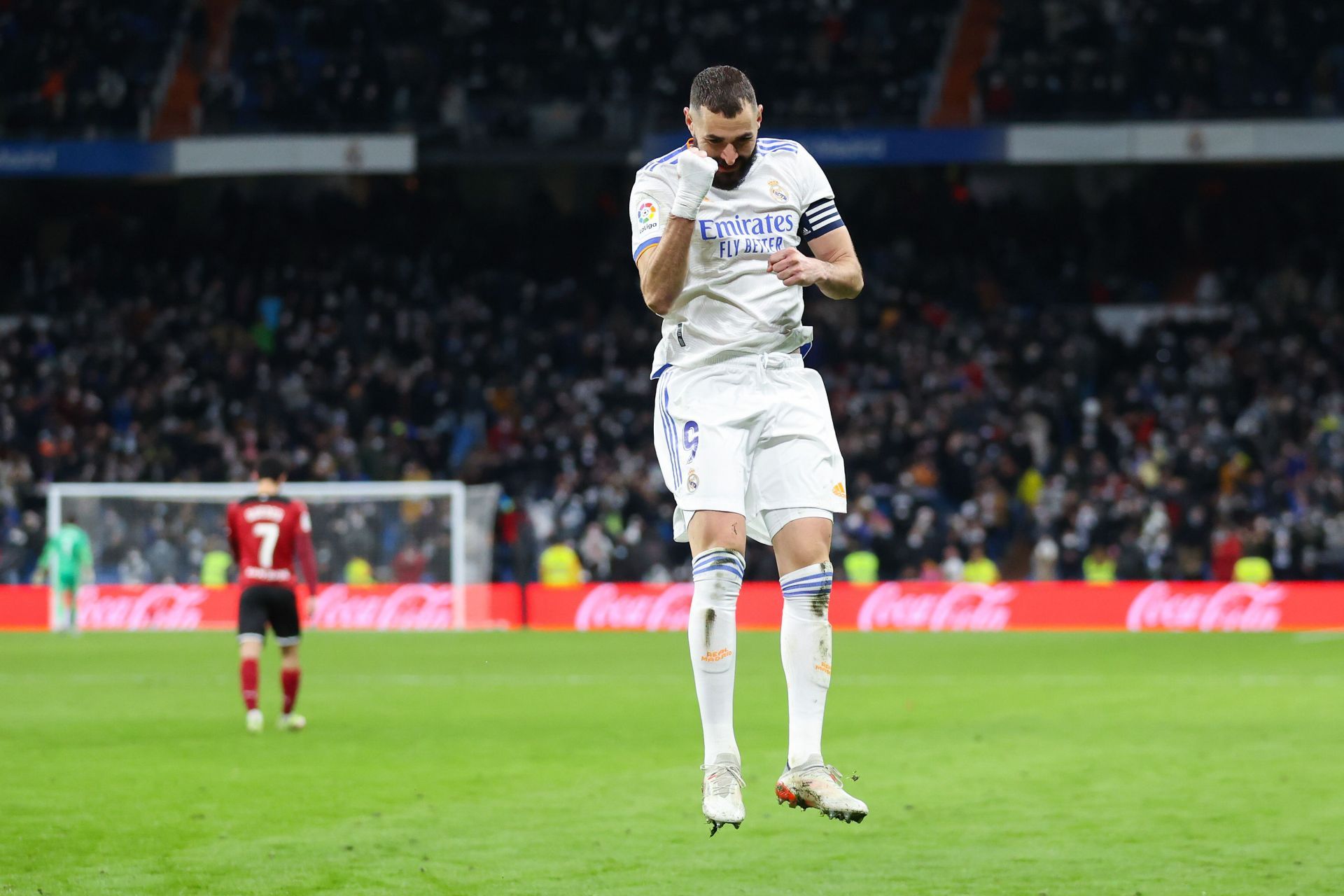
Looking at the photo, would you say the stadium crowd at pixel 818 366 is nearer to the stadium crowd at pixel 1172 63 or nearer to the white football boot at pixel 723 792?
the stadium crowd at pixel 1172 63

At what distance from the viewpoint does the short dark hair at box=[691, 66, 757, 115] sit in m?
6.05

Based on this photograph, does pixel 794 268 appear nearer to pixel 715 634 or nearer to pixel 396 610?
pixel 715 634

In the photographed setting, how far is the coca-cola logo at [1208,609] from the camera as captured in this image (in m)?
27.0

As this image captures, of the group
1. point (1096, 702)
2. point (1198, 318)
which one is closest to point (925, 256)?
point (1198, 318)

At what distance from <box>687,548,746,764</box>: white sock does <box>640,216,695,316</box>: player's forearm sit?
32.9 inches

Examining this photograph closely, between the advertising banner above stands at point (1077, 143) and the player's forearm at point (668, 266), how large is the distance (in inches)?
1102

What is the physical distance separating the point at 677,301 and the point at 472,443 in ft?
91.7

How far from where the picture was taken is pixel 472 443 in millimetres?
34031

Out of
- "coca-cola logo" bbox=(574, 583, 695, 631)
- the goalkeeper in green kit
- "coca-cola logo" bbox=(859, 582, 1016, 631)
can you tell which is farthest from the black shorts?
"coca-cola logo" bbox=(859, 582, 1016, 631)

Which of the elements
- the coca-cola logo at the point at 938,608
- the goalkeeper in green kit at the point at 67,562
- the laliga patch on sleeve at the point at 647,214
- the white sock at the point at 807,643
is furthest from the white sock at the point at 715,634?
the goalkeeper in green kit at the point at 67,562

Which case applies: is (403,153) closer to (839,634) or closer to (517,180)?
(517,180)

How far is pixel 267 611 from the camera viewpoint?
1462 centimetres

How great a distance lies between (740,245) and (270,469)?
8930mm

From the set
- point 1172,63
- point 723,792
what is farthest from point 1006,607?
point 723,792
